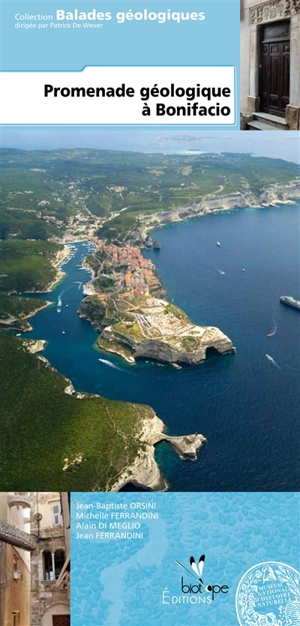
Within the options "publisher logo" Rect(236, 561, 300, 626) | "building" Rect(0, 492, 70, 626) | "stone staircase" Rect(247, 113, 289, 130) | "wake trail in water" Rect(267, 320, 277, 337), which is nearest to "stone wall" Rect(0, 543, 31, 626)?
"building" Rect(0, 492, 70, 626)

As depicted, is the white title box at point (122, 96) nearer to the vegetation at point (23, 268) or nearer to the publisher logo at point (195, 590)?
the vegetation at point (23, 268)

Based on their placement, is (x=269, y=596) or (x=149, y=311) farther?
(x=149, y=311)

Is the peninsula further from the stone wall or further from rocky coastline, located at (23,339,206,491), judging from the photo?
the stone wall

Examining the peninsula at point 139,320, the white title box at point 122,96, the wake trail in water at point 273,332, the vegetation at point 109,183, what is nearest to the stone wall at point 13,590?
the peninsula at point 139,320

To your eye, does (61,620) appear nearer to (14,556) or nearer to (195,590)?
(14,556)

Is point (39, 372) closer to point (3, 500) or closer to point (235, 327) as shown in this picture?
point (3, 500)

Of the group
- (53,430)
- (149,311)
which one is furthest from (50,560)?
(149,311)

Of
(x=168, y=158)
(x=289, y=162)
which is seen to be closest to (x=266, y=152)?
(x=289, y=162)
